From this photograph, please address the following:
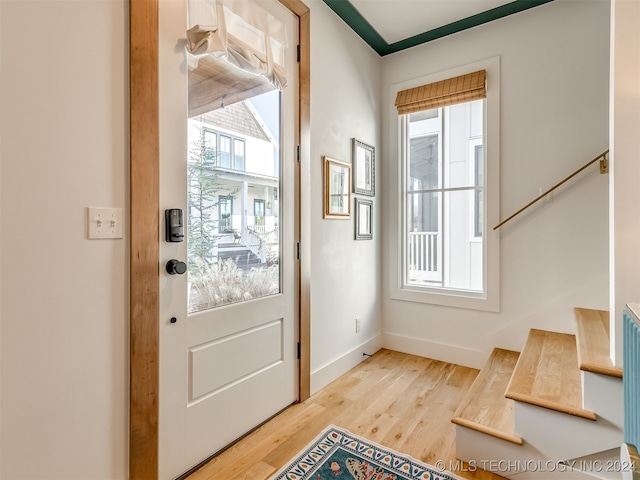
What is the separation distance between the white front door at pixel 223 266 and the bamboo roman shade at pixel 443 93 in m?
1.28

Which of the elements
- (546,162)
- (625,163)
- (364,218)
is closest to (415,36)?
(546,162)

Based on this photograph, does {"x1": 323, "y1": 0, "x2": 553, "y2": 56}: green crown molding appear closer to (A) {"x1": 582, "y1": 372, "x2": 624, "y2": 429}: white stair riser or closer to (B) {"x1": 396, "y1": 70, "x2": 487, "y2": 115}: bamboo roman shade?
(B) {"x1": 396, "y1": 70, "x2": 487, "y2": 115}: bamboo roman shade

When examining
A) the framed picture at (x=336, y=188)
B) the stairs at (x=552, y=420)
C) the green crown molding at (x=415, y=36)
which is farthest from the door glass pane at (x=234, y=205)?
the stairs at (x=552, y=420)

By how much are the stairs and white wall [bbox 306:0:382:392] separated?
40.2 inches

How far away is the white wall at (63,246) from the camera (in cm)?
111

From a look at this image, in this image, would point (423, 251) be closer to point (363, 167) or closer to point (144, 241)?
point (363, 167)

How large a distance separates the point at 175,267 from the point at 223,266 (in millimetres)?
304

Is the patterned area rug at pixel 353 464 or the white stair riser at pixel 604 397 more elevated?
the white stair riser at pixel 604 397

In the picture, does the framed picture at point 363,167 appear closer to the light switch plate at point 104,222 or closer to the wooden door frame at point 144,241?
the wooden door frame at point 144,241

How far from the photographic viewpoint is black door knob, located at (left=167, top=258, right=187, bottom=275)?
4.99 ft

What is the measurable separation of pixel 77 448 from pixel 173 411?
371mm

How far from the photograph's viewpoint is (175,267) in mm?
1521

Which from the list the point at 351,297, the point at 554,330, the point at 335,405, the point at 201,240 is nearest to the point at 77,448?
the point at 201,240

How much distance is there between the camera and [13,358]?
1110 mm
